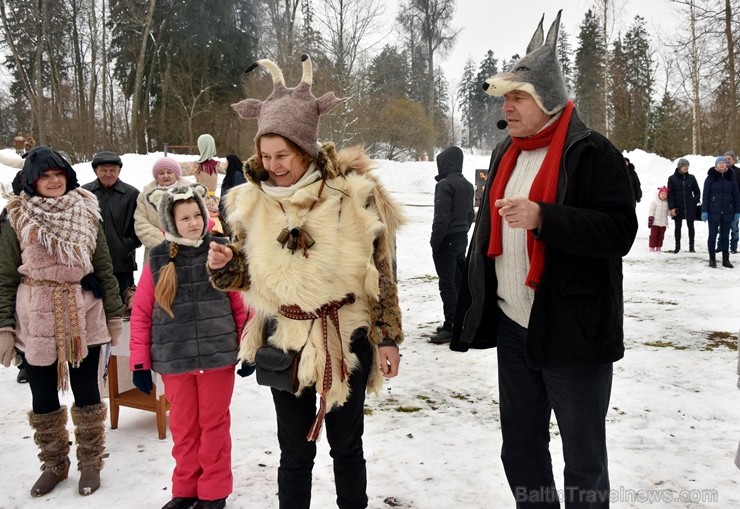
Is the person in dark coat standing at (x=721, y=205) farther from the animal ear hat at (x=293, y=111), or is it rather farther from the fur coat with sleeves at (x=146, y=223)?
the animal ear hat at (x=293, y=111)

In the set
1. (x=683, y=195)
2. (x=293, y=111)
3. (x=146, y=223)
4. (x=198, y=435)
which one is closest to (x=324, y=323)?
(x=293, y=111)

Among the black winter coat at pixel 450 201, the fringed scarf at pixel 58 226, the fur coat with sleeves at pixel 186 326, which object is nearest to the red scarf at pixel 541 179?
the fur coat with sleeves at pixel 186 326

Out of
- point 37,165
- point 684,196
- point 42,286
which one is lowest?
point 42,286

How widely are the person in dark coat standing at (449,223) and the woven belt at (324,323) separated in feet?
12.2

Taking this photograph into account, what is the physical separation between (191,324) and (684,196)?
11.9 meters

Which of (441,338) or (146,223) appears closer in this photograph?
(146,223)

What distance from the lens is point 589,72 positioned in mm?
39438

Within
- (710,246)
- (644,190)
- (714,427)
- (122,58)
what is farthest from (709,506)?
(122,58)

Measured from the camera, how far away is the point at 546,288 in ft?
7.04

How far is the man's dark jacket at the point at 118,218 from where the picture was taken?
534 cm

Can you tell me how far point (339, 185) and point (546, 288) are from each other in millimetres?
987

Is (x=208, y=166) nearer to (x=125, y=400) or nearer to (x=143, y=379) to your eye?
(x=125, y=400)

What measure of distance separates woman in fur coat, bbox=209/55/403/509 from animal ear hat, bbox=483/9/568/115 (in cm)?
71

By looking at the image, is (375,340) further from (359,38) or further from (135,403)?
(359,38)
